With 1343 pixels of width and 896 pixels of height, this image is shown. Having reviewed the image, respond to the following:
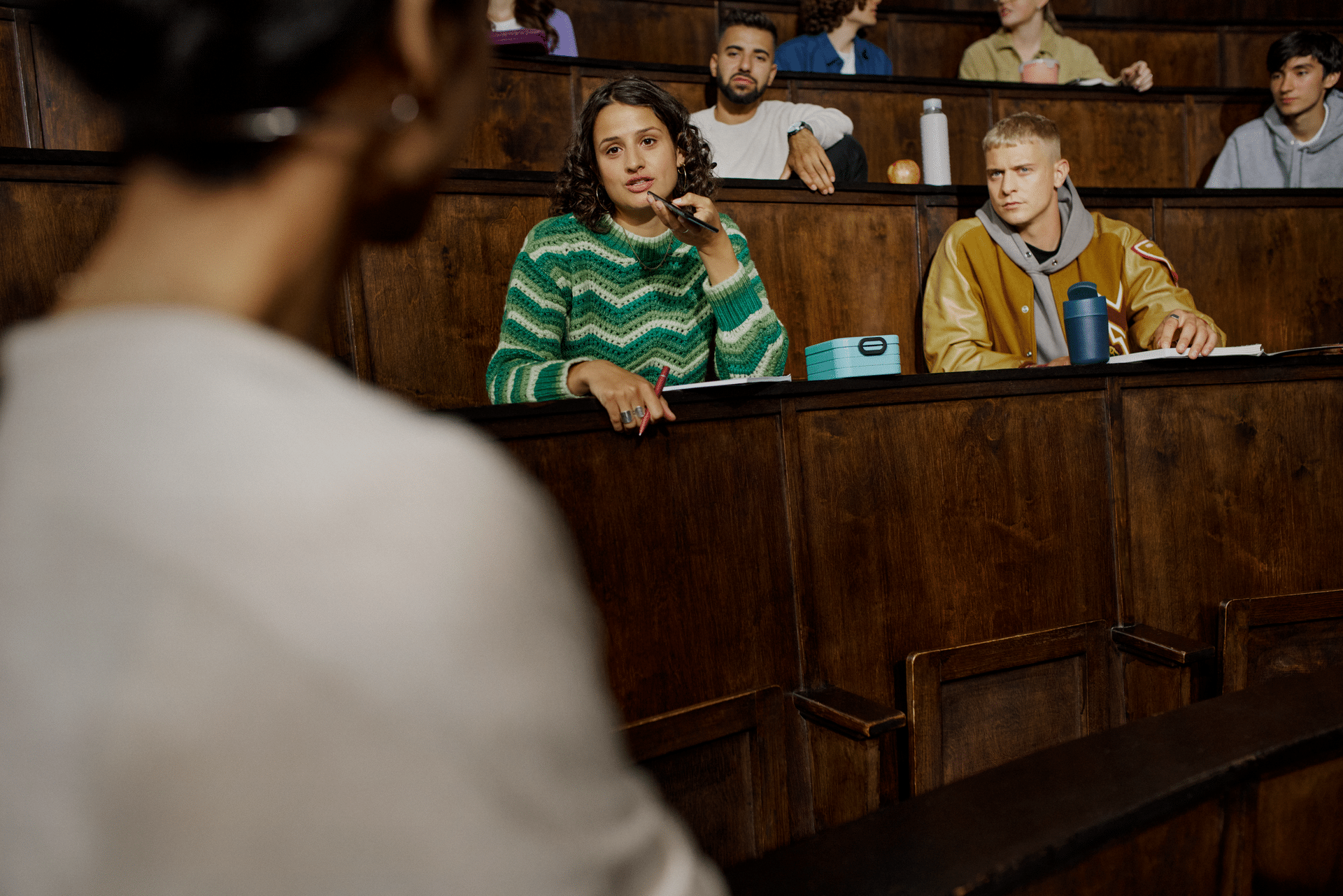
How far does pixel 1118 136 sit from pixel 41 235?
10.1ft

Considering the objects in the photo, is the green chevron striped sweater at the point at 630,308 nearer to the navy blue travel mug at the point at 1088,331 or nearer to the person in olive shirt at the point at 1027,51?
the navy blue travel mug at the point at 1088,331

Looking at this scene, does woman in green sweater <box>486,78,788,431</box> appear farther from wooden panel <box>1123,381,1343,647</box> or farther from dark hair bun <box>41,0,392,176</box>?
dark hair bun <box>41,0,392,176</box>

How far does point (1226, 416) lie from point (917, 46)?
2.76 m

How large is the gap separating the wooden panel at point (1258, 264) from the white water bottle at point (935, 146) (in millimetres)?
576

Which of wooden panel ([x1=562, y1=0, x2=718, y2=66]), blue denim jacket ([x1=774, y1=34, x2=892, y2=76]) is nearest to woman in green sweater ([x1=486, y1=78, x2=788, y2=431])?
blue denim jacket ([x1=774, y1=34, x2=892, y2=76])

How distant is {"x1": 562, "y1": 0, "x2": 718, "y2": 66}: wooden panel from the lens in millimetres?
3477

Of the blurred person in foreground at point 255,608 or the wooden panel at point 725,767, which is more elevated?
the blurred person in foreground at point 255,608

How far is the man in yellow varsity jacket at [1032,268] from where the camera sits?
2076 millimetres

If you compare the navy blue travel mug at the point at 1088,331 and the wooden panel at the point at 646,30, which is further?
the wooden panel at the point at 646,30

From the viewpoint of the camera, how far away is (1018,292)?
2.14 metres

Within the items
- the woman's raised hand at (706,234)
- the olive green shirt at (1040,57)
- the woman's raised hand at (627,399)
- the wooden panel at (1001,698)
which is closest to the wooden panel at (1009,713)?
the wooden panel at (1001,698)

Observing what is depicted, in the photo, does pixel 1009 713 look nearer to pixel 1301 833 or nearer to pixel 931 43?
pixel 1301 833

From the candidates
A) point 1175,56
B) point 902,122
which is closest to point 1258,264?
point 902,122

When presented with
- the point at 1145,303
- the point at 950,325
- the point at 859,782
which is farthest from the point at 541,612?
the point at 1145,303
